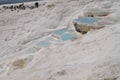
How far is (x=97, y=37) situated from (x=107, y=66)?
8.49ft

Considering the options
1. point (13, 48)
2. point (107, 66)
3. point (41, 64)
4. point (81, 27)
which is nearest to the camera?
point (107, 66)

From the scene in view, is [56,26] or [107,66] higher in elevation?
[107,66]

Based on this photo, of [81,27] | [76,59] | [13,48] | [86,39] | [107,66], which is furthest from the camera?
[13,48]

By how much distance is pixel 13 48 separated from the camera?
1224 centimetres

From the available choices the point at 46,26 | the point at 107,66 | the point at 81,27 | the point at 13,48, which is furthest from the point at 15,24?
the point at 107,66

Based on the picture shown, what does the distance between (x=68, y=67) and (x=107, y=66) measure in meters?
1.07

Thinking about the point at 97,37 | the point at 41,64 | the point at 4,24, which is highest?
the point at 97,37

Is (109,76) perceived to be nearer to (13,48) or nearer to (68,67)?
(68,67)

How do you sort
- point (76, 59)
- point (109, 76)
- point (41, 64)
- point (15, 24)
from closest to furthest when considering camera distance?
point (109, 76) → point (76, 59) → point (41, 64) → point (15, 24)

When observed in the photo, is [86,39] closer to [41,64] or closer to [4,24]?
[41,64]

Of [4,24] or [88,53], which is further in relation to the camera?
[4,24]

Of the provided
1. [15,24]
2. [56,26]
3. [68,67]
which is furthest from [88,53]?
[15,24]

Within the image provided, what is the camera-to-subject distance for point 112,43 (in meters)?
7.30

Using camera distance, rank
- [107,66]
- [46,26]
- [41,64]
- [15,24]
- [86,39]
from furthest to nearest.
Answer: [15,24] → [46,26] → [86,39] → [41,64] → [107,66]
